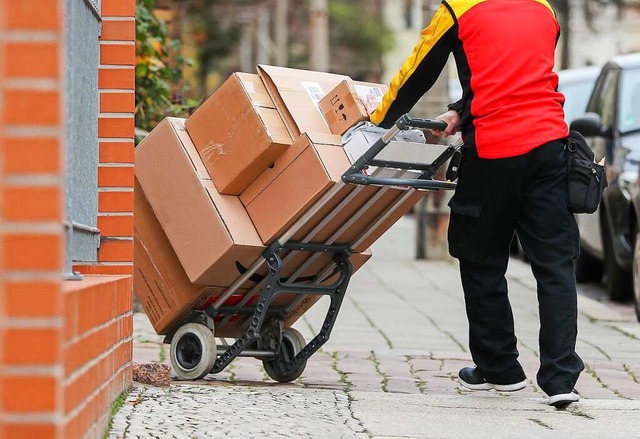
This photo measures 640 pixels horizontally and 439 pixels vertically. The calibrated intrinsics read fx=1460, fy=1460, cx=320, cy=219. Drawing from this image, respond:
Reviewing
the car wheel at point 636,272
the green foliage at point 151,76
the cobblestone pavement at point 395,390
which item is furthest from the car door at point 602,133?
the green foliage at point 151,76

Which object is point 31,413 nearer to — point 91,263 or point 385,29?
point 91,263

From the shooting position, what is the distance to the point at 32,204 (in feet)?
9.68

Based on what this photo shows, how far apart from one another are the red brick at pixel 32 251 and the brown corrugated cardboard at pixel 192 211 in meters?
2.62

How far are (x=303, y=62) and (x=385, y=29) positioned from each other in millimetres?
16126

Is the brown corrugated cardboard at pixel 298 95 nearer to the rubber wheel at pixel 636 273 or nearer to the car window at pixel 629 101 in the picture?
the rubber wheel at pixel 636 273

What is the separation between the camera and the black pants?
5430 mm

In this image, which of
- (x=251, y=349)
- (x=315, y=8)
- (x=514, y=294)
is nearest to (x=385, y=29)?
(x=315, y=8)

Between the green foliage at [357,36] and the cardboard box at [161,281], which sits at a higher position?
the cardboard box at [161,281]

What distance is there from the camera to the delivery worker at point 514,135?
543 centimetres

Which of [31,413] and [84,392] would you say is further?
[84,392]

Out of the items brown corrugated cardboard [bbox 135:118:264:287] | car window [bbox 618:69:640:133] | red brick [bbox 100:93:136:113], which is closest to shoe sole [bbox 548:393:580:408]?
brown corrugated cardboard [bbox 135:118:264:287]

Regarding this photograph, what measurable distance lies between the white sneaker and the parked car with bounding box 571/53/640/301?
15.6ft

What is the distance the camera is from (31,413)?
9.84 ft

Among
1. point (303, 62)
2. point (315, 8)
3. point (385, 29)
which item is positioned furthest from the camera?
point (385, 29)
